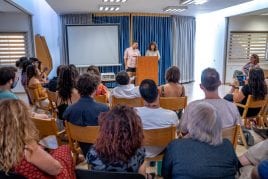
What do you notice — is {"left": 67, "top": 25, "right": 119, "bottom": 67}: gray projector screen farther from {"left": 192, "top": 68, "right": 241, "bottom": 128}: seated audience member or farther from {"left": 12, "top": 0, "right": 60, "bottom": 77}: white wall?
{"left": 192, "top": 68, "right": 241, "bottom": 128}: seated audience member

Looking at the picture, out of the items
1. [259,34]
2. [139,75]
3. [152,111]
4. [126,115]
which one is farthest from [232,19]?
[126,115]

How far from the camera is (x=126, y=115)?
4.57ft

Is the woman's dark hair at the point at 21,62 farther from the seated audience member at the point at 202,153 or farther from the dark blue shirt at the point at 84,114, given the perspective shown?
the seated audience member at the point at 202,153

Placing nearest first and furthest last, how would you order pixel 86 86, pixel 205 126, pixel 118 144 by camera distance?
pixel 118 144 → pixel 205 126 → pixel 86 86

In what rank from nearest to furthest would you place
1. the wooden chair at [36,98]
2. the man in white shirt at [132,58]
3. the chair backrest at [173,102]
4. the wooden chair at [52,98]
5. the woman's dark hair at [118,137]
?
1. the woman's dark hair at [118,137]
2. the chair backrest at [173,102]
3. the wooden chair at [52,98]
4. the wooden chair at [36,98]
5. the man in white shirt at [132,58]

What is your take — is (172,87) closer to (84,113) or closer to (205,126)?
(84,113)

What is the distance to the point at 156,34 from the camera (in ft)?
27.6

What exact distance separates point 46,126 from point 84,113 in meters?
0.34

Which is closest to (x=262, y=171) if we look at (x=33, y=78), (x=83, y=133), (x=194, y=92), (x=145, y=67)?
(x=83, y=133)

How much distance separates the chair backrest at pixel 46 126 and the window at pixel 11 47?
14.6 feet

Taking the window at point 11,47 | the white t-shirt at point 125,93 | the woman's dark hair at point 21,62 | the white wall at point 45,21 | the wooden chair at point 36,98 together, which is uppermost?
the white wall at point 45,21

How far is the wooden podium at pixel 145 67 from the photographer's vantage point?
6.82 meters

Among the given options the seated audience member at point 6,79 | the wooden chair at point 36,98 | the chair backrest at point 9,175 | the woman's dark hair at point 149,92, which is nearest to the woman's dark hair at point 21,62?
the wooden chair at point 36,98

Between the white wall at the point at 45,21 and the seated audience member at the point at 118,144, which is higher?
the white wall at the point at 45,21
